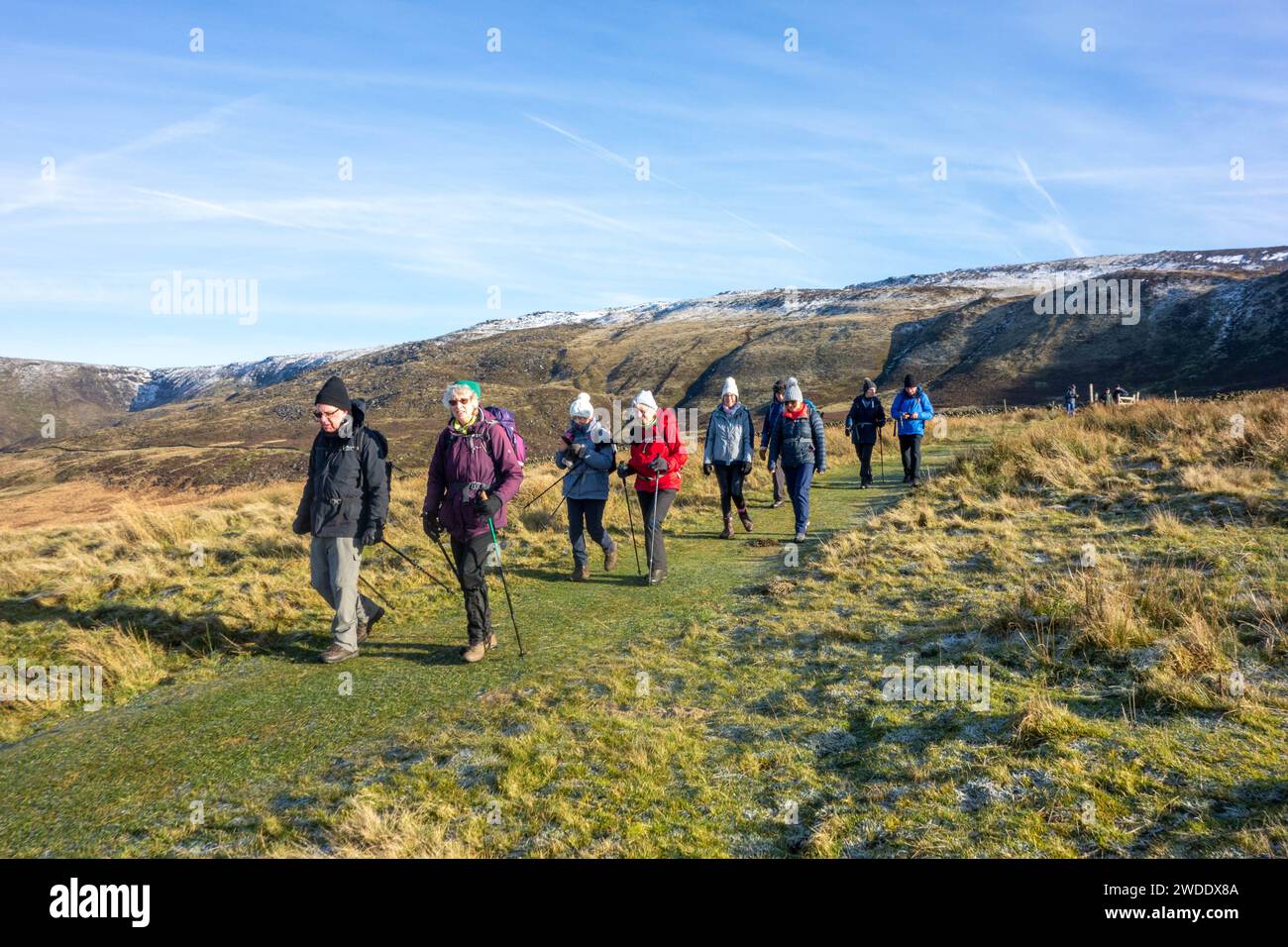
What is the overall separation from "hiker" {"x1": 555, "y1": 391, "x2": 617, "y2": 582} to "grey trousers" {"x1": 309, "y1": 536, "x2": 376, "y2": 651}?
307 centimetres

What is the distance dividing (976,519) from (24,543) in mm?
17365

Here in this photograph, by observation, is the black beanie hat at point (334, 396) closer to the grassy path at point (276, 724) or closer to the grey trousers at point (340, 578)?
the grey trousers at point (340, 578)

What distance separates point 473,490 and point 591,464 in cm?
278

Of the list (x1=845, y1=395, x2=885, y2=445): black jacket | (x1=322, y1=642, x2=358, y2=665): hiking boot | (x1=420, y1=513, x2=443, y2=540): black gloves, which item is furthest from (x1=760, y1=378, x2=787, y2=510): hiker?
(x1=322, y1=642, x2=358, y2=665): hiking boot

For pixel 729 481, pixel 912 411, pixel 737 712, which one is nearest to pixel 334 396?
pixel 737 712

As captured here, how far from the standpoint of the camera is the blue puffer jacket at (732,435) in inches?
396

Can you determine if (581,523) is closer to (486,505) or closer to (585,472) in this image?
(585,472)

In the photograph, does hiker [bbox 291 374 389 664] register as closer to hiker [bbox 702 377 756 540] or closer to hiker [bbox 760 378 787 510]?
hiker [bbox 702 377 756 540]

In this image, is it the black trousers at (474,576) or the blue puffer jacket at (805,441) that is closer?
the black trousers at (474,576)

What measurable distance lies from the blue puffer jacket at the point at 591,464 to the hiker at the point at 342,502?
112 inches

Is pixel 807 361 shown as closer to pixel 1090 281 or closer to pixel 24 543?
pixel 1090 281

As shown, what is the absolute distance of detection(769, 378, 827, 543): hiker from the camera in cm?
990

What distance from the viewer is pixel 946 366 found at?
9362 centimetres

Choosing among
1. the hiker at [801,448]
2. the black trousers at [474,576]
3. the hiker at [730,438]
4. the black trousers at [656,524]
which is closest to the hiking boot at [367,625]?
the black trousers at [474,576]
